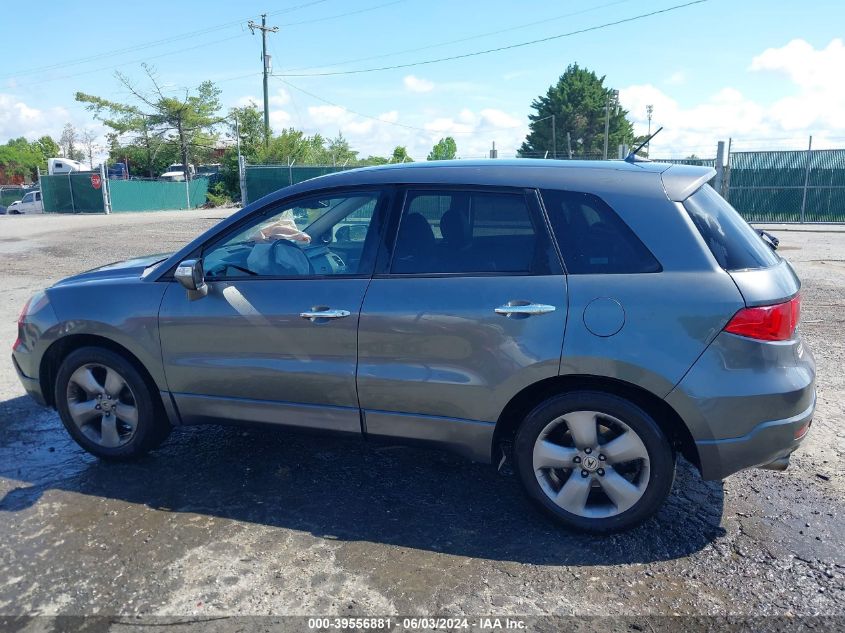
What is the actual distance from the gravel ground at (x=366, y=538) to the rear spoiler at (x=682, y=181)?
1.65 m

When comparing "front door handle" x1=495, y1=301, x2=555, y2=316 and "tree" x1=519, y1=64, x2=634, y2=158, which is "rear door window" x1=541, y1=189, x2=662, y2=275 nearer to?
"front door handle" x1=495, y1=301, x2=555, y2=316

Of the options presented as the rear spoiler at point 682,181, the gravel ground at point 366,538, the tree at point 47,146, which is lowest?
the gravel ground at point 366,538

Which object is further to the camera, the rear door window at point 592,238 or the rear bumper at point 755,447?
the rear door window at point 592,238

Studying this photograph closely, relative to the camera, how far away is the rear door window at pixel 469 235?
3.32m

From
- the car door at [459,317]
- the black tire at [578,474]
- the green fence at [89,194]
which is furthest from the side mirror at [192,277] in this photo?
Result: the green fence at [89,194]

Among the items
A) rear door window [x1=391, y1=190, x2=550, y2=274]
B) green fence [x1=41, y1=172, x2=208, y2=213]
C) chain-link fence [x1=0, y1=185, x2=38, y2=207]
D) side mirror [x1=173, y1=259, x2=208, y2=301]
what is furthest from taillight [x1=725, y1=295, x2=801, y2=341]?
chain-link fence [x1=0, y1=185, x2=38, y2=207]

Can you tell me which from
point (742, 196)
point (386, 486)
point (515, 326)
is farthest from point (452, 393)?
point (742, 196)

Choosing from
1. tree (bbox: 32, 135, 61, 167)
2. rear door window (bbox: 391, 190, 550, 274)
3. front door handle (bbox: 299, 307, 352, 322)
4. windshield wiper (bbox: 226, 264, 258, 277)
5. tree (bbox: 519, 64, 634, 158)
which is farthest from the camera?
tree (bbox: 32, 135, 61, 167)

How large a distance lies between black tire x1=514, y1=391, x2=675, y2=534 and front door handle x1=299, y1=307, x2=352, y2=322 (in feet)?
3.57

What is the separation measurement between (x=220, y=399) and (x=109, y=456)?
0.91m

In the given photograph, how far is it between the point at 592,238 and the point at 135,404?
285 centimetres

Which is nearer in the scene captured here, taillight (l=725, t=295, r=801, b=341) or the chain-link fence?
taillight (l=725, t=295, r=801, b=341)

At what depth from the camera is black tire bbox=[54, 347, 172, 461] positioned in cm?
401

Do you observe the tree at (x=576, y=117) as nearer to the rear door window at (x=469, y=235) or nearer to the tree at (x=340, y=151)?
the tree at (x=340, y=151)
